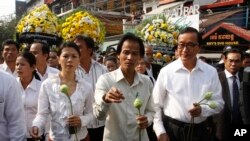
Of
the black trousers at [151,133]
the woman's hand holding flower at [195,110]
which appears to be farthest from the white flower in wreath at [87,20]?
the woman's hand holding flower at [195,110]

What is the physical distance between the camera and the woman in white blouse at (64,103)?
10.6 feet

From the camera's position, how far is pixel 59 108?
325 centimetres

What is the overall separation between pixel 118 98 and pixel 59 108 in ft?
2.93

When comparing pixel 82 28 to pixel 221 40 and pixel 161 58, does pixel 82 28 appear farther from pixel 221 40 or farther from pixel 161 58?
pixel 221 40

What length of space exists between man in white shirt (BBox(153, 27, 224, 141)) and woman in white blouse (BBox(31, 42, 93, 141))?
68 cm

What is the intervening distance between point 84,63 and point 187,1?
691 inches

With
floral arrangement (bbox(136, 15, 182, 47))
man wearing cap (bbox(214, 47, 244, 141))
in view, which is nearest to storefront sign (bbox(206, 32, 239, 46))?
floral arrangement (bbox(136, 15, 182, 47))

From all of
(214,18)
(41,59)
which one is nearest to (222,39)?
(214,18)

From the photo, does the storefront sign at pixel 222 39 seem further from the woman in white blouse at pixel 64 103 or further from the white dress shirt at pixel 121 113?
the white dress shirt at pixel 121 113

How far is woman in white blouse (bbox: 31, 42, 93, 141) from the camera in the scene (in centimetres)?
324

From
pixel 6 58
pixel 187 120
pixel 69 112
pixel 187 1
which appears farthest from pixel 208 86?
pixel 187 1

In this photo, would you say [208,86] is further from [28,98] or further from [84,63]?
[28,98]

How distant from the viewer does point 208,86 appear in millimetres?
3375

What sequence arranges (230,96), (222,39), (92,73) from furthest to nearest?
(222,39) → (230,96) → (92,73)
